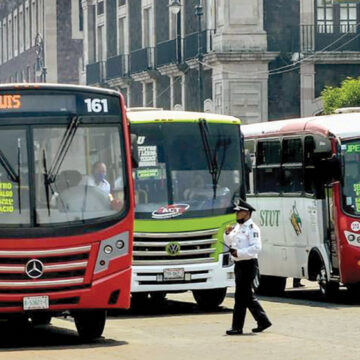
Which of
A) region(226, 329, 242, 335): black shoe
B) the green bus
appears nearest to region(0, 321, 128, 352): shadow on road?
region(226, 329, 242, 335): black shoe

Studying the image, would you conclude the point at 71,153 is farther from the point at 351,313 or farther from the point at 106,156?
the point at 351,313

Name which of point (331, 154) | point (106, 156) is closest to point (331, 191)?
point (331, 154)

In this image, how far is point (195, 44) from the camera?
184 feet

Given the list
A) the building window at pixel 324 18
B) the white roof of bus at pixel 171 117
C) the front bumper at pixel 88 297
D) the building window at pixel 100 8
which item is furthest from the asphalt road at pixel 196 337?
the building window at pixel 100 8

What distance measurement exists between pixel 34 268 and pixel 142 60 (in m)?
45.8

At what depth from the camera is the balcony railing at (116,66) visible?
218 ft

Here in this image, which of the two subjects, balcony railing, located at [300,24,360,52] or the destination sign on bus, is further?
balcony railing, located at [300,24,360,52]

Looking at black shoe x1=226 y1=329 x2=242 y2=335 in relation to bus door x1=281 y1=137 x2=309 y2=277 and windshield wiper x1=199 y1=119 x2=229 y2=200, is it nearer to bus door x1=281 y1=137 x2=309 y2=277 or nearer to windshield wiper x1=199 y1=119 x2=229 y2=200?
windshield wiper x1=199 y1=119 x2=229 y2=200

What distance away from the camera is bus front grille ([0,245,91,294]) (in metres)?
18.1

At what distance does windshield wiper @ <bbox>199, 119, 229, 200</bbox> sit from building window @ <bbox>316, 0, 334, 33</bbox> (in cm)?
Answer: 2968

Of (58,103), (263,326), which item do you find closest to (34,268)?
(58,103)

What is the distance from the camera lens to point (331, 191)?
2489 centimetres

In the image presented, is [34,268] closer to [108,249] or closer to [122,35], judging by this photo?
[108,249]

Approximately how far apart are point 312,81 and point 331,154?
28.9 metres
